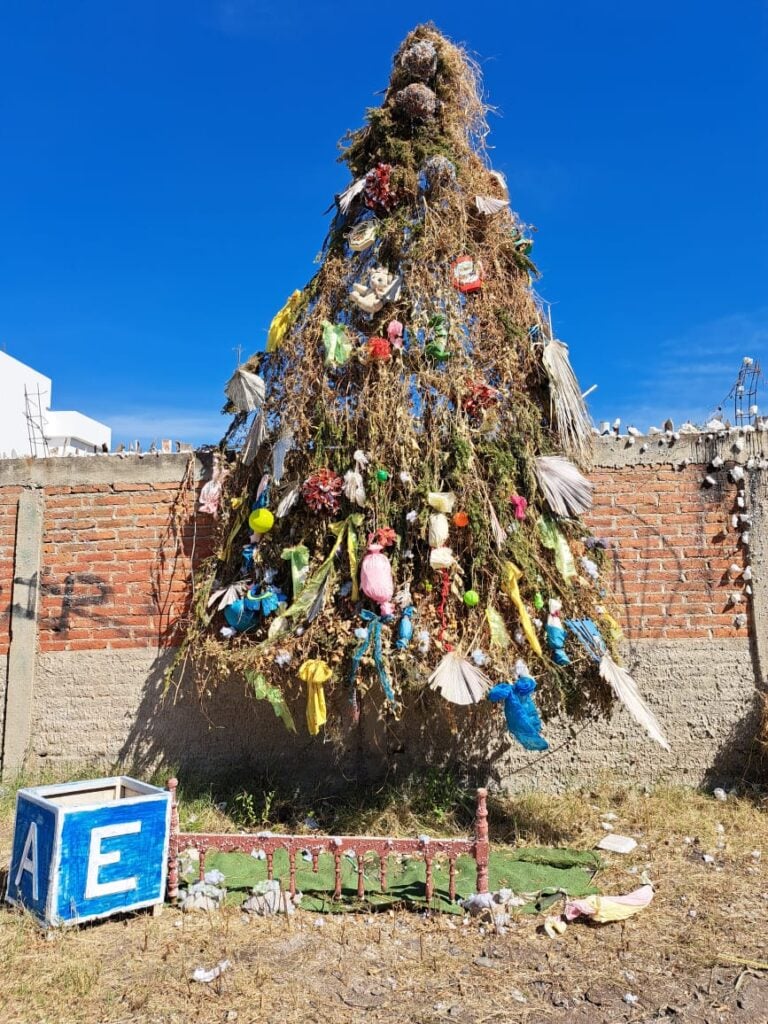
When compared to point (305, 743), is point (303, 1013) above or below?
below

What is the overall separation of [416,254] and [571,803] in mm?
3718

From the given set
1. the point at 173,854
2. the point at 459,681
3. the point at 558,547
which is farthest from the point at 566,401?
the point at 173,854

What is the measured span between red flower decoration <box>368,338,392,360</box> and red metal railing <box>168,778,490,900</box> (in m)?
2.53

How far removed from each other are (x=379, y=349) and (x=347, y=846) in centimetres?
277

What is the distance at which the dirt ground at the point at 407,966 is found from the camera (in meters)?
2.94

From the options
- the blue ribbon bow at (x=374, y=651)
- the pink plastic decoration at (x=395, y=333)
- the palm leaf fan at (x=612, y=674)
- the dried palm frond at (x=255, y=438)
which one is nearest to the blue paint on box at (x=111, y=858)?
the blue ribbon bow at (x=374, y=651)

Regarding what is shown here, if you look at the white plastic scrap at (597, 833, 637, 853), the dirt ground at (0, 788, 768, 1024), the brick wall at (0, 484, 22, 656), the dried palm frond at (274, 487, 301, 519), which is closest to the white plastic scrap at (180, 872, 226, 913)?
the dirt ground at (0, 788, 768, 1024)

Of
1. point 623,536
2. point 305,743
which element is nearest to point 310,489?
point 305,743

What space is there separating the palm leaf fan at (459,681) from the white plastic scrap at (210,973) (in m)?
1.61

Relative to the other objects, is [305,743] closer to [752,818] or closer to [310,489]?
[310,489]

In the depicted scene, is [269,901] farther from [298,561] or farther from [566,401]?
[566,401]

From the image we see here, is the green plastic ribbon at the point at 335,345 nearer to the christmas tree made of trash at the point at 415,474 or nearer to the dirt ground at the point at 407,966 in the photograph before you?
the christmas tree made of trash at the point at 415,474

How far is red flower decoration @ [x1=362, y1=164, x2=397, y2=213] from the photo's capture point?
494 cm

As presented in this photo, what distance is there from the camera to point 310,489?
4.54 metres
